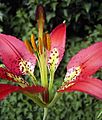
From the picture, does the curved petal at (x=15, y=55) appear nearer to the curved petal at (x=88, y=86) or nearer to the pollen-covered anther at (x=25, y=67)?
the pollen-covered anther at (x=25, y=67)

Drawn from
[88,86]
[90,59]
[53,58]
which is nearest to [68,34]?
[53,58]

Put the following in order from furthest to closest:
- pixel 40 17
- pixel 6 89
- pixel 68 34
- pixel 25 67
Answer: pixel 68 34
pixel 25 67
pixel 40 17
pixel 6 89

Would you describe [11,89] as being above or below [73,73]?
below

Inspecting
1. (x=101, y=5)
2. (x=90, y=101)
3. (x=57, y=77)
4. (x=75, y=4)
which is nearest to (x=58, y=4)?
(x=75, y=4)

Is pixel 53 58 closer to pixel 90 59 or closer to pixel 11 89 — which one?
pixel 90 59

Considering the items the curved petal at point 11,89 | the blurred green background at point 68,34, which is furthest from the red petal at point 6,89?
the blurred green background at point 68,34
